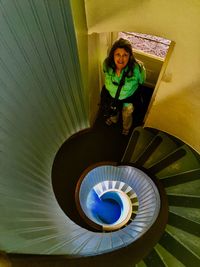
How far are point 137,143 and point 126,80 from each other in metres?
0.85

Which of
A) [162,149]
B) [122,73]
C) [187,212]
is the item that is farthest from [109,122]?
[187,212]

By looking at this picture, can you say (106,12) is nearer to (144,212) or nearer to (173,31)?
(173,31)

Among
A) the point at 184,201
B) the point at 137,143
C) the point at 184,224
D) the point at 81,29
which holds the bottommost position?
the point at 184,224

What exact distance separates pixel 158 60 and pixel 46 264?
2574mm

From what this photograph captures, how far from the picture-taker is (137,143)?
11.0 feet

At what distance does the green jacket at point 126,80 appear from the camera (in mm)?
2709

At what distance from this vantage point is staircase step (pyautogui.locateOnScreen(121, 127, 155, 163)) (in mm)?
3272

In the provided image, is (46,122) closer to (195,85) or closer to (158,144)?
(195,85)

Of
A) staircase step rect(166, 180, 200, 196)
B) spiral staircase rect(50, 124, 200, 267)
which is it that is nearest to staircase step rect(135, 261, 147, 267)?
spiral staircase rect(50, 124, 200, 267)

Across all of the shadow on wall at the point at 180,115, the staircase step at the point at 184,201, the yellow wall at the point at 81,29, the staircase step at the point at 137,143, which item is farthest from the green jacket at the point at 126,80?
the staircase step at the point at 184,201

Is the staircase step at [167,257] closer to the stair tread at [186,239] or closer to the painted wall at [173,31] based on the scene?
the stair tread at [186,239]

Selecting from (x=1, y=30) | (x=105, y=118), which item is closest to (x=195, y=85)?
(x=105, y=118)

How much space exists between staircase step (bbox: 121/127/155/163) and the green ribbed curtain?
1.30m

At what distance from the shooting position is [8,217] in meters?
1.38
